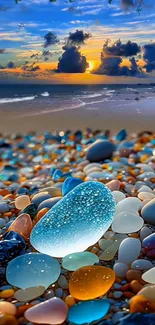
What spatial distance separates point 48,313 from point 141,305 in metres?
0.21

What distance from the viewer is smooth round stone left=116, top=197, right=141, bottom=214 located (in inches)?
52.0

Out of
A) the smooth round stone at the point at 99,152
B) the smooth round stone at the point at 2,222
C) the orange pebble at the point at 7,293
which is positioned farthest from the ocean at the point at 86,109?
the orange pebble at the point at 7,293

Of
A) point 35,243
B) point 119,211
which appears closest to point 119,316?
point 35,243

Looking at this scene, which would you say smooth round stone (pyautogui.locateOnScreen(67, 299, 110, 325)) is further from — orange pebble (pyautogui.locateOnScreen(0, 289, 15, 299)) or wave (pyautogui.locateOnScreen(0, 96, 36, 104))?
wave (pyautogui.locateOnScreen(0, 96, 36, 104))

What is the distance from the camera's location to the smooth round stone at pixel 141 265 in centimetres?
105

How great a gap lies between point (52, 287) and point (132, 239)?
0.28 metres

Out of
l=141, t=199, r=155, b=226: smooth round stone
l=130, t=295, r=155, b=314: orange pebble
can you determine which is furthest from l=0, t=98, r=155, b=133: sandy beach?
l=130, t=295, r=155, b=314: orange pebble

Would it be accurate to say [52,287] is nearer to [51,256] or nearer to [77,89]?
[51,256]

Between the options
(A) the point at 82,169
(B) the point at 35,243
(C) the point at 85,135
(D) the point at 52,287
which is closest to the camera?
(D) the point at 52,287

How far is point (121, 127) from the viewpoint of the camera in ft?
10.2

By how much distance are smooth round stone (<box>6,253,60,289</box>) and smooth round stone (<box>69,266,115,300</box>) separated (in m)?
0.06

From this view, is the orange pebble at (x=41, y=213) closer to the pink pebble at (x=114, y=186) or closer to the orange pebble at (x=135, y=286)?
the pink pebble at (x=114, y=186)

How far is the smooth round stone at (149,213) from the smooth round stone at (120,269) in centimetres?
22

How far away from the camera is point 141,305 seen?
0.88 meters
